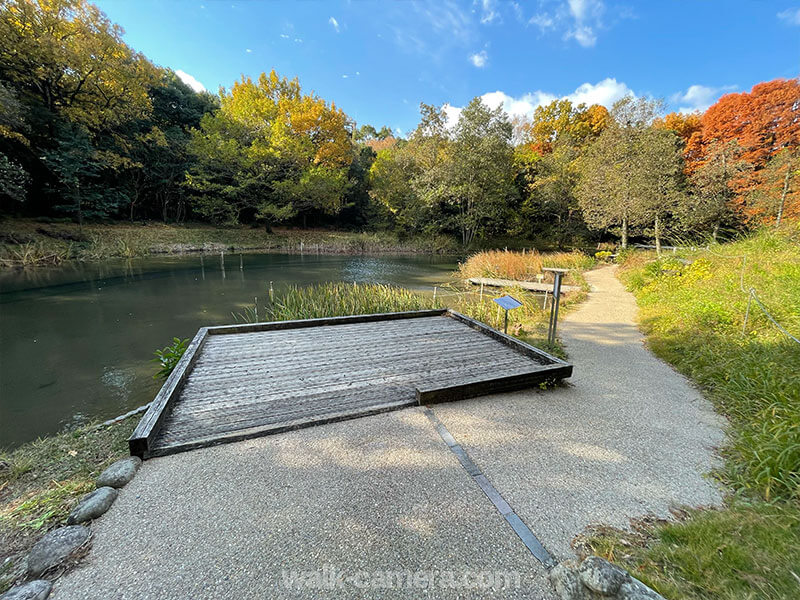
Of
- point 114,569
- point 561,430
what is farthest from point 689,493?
point 114,569

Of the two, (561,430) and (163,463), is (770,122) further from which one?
(163,463)

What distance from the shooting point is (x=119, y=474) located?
1.85 metres

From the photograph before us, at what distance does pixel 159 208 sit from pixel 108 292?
17.8m

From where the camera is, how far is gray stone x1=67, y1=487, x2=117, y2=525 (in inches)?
62.1

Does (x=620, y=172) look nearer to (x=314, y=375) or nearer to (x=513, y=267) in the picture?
(x=513, y=267)

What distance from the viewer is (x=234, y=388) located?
2.86 meters

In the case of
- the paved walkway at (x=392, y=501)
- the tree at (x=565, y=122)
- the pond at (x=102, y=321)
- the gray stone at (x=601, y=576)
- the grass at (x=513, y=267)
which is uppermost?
the tree at (x=565, y=122)

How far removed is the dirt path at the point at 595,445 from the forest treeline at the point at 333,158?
1118 centimetres

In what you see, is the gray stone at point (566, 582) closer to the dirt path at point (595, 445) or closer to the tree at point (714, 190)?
the dirt path at point (595, 445)

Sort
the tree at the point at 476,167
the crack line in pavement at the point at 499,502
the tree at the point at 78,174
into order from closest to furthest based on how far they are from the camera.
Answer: the crack line in pavement at the point at 499,502, the tree at the point at 78,174, the tree at the point at 476,167

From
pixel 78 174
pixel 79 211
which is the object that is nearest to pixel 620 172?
pixel 79 211

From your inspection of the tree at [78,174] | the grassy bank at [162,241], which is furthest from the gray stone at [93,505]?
the tree at [78,174]

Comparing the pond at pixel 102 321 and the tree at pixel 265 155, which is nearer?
the pond at pixel 102 321

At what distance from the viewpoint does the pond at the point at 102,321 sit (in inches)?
142
